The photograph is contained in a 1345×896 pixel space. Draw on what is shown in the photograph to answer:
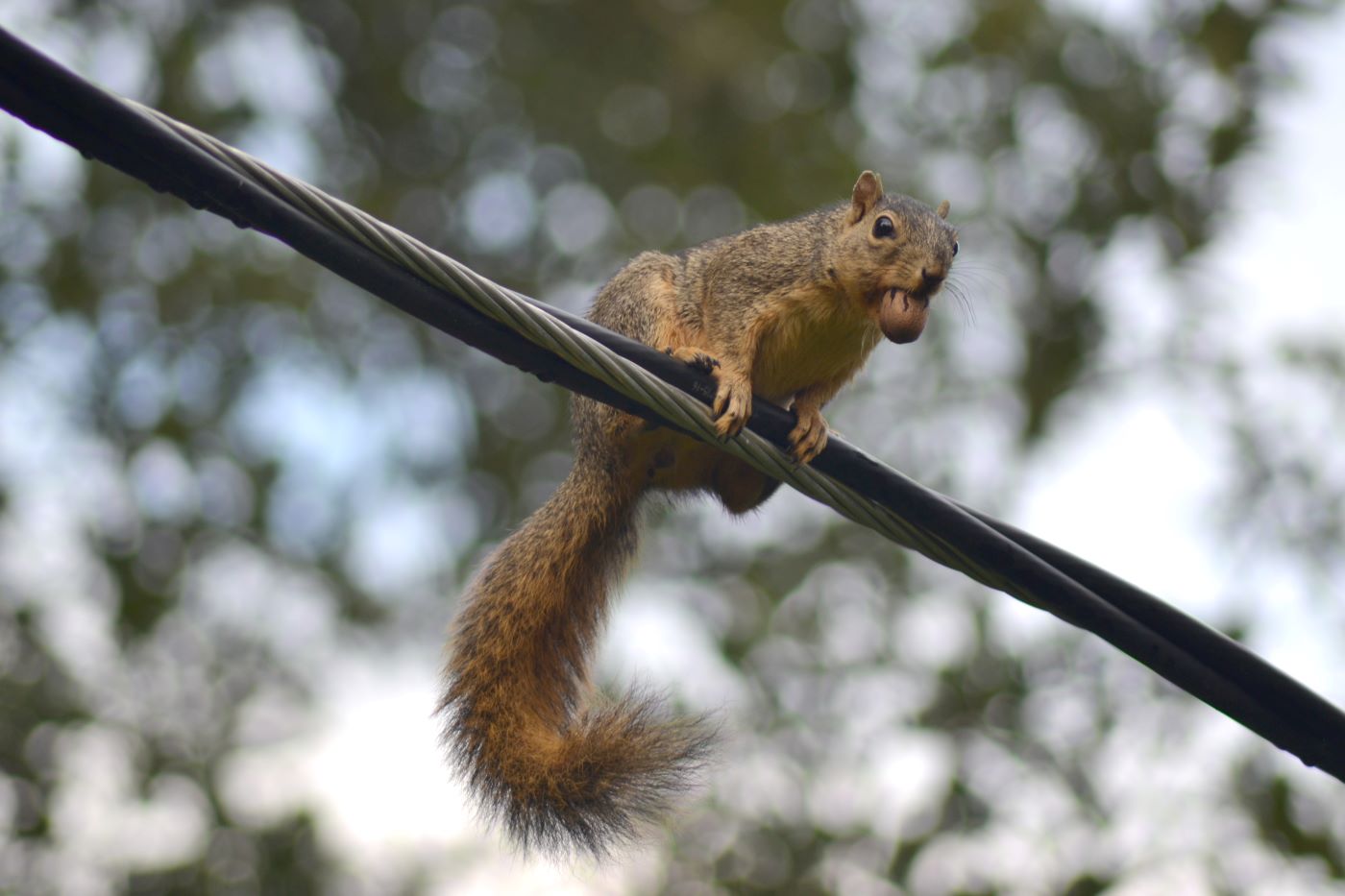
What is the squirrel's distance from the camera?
226 centimetres

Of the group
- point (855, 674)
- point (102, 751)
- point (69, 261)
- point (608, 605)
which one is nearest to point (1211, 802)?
point (855, 674)

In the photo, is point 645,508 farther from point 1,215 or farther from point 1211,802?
point 1,215

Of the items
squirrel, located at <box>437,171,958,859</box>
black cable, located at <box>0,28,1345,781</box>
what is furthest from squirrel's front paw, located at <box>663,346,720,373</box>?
black cable, located at <box>0,28,1345,781</box>

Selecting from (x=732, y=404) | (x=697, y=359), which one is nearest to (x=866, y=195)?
(x=697, y=359)

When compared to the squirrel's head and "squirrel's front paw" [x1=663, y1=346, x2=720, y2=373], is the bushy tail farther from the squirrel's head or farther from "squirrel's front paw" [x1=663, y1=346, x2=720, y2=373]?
the squirrel's head

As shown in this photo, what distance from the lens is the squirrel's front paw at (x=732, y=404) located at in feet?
7.30

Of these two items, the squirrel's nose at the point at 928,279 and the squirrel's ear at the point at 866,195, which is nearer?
the squirrel's nose at the point at 928,279

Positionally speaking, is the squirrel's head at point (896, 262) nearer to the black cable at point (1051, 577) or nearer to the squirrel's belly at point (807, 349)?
the squirrel's belly at point (807, 349)

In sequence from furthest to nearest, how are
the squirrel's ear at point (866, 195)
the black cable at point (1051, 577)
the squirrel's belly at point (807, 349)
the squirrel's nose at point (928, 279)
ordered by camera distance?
the squirrel's ear at point (866, 195)
the squirrel's belly at point (807, 349)
the squirrel's nose at point (928, 279)
the black cable at point (1051, 577)

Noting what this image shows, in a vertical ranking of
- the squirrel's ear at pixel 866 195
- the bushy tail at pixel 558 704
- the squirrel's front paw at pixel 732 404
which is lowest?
the bushy tail at pixel 558 704

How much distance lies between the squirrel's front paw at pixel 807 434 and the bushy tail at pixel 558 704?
1.53 ft

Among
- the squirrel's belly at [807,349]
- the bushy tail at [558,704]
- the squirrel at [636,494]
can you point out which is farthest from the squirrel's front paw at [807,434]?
the bushy tail at [558,704]

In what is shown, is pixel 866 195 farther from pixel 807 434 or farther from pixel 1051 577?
pixel 1051 577

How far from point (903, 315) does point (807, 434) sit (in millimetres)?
294
